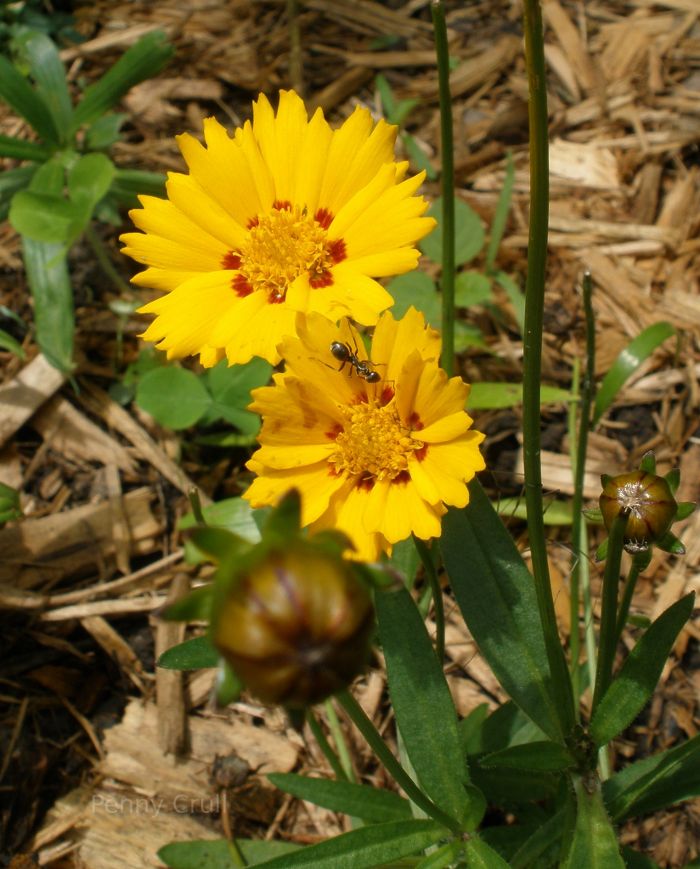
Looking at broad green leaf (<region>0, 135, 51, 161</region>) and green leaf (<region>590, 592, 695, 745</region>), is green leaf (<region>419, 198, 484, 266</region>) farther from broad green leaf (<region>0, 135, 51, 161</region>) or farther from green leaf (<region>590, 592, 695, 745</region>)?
green leaf (<region>590, 592, 695, 745</region>)

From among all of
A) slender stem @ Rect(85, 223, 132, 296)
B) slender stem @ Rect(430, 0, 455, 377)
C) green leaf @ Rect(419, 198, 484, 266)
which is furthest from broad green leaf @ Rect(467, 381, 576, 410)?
slender stem @ Rect(85, 223, 132, 296)

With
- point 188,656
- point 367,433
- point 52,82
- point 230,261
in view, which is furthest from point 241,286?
point 52,82

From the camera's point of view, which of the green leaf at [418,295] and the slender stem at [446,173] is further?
the green leaf at [418,295]

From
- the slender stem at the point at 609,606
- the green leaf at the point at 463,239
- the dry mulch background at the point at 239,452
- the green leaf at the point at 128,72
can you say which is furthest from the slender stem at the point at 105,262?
the slender stem at the point at 609,606

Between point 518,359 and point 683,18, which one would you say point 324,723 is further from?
point 683,18

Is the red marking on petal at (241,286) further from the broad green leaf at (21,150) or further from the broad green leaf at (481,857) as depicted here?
the broad green leaf at (21,150)

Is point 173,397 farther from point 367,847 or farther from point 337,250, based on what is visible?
point 367,847

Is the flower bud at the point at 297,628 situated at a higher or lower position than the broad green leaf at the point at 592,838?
higher

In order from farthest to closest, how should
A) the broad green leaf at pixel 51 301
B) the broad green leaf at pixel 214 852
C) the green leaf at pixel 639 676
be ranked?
the broad green leaf at pixel 51 301
the broad green leaf at pixel 214 852
the green leaf at pixel 639 676
